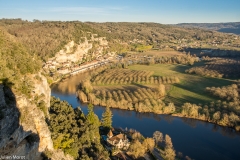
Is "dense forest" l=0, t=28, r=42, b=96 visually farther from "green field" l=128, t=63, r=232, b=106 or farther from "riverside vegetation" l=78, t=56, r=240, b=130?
"green field" l=128, t=63, r=232, b=106

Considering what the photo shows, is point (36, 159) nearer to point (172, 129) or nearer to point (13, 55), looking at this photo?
point (13, 55)

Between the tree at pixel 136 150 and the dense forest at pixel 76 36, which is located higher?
the dense forest at pixel 76 36

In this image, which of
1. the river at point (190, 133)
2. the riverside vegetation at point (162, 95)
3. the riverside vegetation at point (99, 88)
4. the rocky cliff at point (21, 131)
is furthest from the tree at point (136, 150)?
the riverside vegetation at point (162, 95)

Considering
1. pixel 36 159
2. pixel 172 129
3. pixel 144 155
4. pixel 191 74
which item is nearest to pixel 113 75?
pixel 191 74

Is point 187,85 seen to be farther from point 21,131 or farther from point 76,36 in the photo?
point 76,36

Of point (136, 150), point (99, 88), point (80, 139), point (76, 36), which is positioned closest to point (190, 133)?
point (136, 150)

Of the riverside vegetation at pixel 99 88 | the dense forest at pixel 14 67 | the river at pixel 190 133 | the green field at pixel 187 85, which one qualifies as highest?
the dense forest at pixel 14 67

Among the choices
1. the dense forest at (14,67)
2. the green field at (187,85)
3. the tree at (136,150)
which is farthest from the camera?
the green field at (187,85)

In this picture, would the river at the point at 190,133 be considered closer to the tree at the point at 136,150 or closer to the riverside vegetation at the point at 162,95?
the riverside vegetation at the point at 162,95
